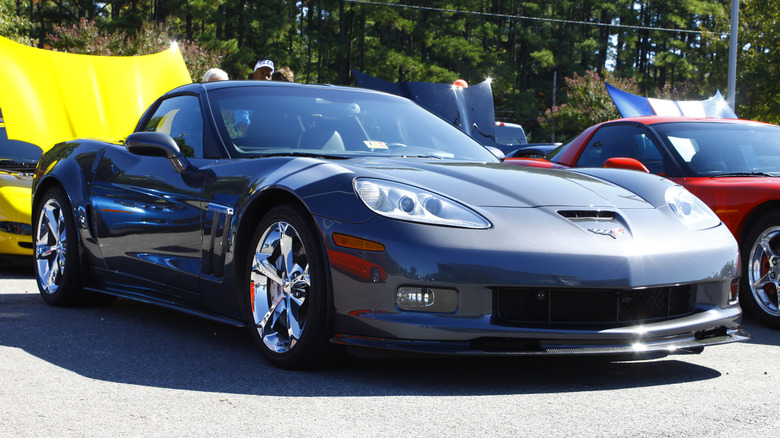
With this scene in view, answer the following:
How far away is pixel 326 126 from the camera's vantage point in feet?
15.5

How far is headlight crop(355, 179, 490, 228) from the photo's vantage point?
11.6 feet

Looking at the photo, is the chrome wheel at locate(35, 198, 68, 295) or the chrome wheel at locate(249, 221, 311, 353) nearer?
the chrome wheel at locate(249, 221, 311, 353)

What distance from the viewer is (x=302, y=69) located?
58031 mm

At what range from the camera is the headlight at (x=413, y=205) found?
11.6ft

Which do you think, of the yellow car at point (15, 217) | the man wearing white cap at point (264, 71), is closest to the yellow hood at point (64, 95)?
the yellow car at point (15, 217)

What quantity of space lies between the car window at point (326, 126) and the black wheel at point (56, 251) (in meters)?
1.41

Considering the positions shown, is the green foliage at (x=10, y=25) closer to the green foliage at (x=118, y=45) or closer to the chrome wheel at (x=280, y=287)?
the green foliage at (x=118, y=45)

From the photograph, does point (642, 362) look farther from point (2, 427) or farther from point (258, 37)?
point (258, 37)

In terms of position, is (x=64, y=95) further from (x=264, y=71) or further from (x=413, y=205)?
(x=413, y=205)

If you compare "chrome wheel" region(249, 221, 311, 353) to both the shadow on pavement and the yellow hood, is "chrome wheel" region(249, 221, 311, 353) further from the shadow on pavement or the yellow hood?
the yellow hood

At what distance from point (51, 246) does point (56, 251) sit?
0.29ft

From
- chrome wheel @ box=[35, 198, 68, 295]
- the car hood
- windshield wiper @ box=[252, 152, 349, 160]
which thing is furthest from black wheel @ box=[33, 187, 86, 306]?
the car hood

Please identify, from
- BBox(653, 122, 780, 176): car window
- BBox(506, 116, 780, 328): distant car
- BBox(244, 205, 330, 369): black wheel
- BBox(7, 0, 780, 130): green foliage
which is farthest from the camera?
BBox(7, 0, 780, 130): green foliage

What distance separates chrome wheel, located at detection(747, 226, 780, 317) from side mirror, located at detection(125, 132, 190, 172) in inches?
133
